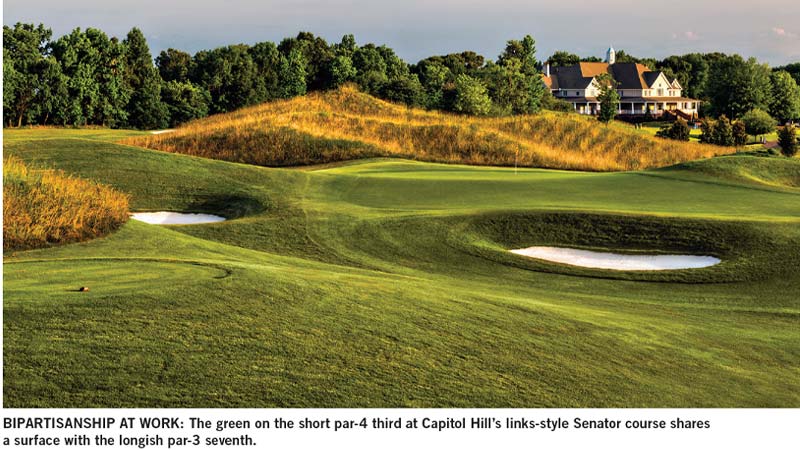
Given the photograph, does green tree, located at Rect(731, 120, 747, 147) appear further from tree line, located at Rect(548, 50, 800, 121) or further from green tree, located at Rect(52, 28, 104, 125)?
green tree, located at Rect(52, 28, 104, 125)

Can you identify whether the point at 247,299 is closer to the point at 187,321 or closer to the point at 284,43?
the point at 187,321

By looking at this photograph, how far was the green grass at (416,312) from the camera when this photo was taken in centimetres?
720

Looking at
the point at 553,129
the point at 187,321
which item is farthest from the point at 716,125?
the point at 187,321

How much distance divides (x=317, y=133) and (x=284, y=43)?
134 ft

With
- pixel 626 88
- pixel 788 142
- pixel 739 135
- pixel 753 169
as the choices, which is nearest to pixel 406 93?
pixel 739 135

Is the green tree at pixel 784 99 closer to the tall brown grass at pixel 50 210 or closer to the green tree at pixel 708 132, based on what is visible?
the green tree at pixel 708 132

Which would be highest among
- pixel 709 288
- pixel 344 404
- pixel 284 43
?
pixel 284 43

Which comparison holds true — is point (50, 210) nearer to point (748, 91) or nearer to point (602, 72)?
point (748, 91)

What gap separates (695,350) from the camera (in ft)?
32.4

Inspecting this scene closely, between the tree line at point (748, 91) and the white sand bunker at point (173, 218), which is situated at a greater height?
the tree line at point (748, 91)

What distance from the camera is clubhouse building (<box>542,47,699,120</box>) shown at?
11031cm

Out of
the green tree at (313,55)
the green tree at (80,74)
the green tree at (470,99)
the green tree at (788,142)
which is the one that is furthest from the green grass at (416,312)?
the green tree at (313,55)

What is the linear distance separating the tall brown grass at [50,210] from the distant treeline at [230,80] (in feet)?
119

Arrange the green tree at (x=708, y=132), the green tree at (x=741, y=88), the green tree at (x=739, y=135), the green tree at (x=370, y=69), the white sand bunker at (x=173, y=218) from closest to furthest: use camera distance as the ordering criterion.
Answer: the white sand bunker at (x=173, y=218), the green tree at (x=739, y=135), the green tree at (x=708, y=132), the green tree at (x=370, y=69), the green tree at (x=741, y=88)
